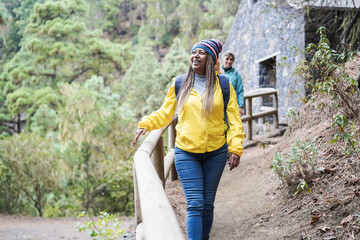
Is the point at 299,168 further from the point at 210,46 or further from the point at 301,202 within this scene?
the point at 210,46

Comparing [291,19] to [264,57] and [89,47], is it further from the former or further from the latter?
[89,47]

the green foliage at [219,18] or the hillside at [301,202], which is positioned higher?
the green foliage at [219,18]

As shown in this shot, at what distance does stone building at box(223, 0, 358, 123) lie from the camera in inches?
313

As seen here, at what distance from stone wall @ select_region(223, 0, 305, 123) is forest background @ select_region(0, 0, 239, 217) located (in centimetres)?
443

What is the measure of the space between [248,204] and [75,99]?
9756 mm

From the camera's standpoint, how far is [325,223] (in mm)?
3010

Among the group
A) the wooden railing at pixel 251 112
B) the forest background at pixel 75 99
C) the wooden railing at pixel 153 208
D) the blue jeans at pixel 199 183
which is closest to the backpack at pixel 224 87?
the blue jeans at pixel 199 183

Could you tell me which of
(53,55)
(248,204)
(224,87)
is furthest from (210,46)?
(53,55)

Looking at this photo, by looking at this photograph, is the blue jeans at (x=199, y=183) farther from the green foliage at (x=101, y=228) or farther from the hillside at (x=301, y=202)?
the green foliage at (x=101, y=228)

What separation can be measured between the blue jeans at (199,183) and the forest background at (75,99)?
23.7ft

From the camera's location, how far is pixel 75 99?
12.7 metres

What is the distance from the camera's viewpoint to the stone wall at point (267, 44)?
27.5 ft

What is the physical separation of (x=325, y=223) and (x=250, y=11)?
916 cm

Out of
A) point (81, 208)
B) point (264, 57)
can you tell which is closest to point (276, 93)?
point (264, 57)
